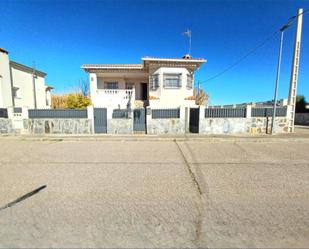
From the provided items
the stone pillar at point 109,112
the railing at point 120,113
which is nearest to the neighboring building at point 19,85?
the stone pillar at point 109,112

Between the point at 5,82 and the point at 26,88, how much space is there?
3741 mm

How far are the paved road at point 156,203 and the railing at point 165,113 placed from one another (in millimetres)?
5409

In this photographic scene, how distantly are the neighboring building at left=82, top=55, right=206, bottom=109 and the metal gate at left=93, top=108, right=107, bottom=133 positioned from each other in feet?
9.94

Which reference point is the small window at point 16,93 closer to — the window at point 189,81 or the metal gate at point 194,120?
the window at point 189,81

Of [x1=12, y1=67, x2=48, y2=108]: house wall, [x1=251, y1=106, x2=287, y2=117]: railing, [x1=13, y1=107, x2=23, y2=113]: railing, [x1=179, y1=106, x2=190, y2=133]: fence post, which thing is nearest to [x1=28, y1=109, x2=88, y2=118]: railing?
[x1=13, y1=107, x2=23, y2=113]: railing

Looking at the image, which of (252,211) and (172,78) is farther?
(172,78)

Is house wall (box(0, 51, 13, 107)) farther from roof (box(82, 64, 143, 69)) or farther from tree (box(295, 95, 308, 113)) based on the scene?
tree (box(295, 95, 308, 113))

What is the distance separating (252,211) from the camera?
8.81ft

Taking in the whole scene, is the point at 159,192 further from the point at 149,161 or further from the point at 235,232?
the point at 149,161

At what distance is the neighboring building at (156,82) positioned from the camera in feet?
44.7

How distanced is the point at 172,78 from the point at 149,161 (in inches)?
412

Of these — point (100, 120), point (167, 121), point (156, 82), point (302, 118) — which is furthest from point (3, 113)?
point (302, 118)

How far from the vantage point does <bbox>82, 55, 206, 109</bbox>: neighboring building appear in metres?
13.6

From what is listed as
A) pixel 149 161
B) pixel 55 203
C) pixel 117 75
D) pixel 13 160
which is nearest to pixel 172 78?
pixel 117 75
